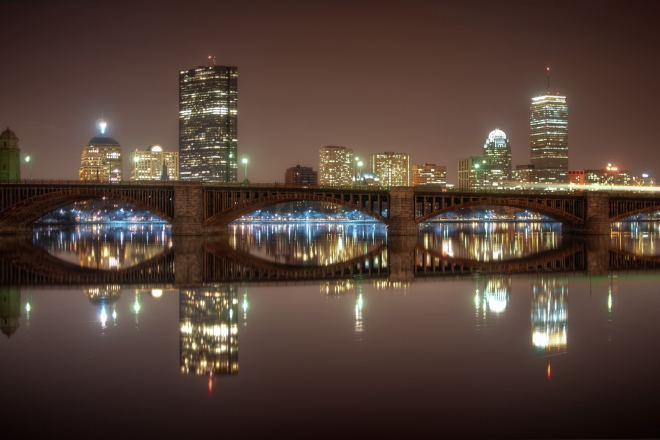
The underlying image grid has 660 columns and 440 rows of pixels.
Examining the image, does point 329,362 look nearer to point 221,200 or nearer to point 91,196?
point 221,200

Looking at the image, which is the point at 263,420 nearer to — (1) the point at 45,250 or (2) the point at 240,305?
(2) the point at 240,305

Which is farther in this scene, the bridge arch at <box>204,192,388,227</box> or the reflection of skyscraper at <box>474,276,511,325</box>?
the bridge arch at <box>204,192,388,227</box>

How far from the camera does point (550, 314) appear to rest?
28.5m

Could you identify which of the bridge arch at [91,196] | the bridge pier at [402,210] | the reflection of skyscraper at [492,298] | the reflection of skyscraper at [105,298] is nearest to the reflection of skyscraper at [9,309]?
the reflection of skyscraper at [105,298]

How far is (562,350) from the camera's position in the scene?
21.5 metres

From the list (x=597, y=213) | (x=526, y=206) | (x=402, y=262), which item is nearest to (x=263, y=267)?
(x=402, y=262)

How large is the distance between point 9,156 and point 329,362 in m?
123

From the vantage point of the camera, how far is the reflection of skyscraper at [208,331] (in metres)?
19.5

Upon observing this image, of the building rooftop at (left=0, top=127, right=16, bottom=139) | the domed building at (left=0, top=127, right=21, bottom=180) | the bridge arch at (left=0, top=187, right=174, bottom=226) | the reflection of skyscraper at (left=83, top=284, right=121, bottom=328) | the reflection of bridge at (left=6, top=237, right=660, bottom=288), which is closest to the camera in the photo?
the reflection of skyscraper at (left=83, top=284, right=121, bottom=328)

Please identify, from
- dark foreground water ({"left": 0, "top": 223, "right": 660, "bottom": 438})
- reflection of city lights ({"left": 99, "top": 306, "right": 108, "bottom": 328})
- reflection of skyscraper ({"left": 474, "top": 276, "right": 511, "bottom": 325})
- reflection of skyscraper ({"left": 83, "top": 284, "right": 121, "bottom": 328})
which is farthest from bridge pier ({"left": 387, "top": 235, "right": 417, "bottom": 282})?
reflection of city lights ({"left": 99, "top": 306, "right": 108, "bottom": 328})

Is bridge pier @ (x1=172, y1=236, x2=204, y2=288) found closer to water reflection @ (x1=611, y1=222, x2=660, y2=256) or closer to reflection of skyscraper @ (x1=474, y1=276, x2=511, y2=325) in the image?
reflection of skyscraper @ (x1=474, y1=276, x2=511, y2=325)

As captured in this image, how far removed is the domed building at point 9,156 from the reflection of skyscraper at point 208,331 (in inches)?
4083

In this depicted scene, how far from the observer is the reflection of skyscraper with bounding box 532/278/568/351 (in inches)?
902

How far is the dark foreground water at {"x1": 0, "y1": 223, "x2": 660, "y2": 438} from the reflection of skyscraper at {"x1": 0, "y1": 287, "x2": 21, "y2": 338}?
0.43 feet
